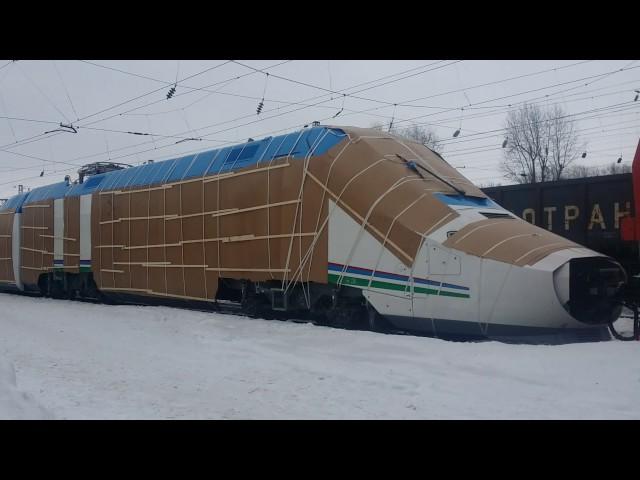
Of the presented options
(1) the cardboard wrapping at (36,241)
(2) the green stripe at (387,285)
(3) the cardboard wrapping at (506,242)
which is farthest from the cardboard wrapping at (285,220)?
(1) the cardboard wrapping at (36,241)

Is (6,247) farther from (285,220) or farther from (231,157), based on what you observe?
(285,220)

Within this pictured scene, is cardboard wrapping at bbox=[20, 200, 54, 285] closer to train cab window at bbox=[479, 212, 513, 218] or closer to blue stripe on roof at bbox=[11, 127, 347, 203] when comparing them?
blue stripe on roof at bbox=[11, 127, 347, 203]

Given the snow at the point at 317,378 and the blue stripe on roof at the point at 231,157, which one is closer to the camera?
the snow at the point at 317,378

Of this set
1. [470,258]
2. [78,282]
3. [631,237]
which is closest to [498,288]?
[470,258]

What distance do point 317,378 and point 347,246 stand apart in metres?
4.50

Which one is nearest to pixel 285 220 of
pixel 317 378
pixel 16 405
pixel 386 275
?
pixel 386 275

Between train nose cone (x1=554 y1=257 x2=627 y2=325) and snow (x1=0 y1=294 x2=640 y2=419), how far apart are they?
42.8 inches

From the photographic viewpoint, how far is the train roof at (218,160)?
41.1ft

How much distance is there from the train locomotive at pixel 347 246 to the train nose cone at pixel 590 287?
0.02m

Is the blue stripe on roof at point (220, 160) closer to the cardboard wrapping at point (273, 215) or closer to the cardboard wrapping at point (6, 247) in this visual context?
the cardboard wrapping at point (273, 215)

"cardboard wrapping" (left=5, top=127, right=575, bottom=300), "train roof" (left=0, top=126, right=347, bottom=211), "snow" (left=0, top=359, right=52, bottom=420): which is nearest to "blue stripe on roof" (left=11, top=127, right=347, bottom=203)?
"train roof" (left=0, top=126, right=347, bottom=211)

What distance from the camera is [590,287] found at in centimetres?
919

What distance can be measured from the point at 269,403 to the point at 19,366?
4067 mm
